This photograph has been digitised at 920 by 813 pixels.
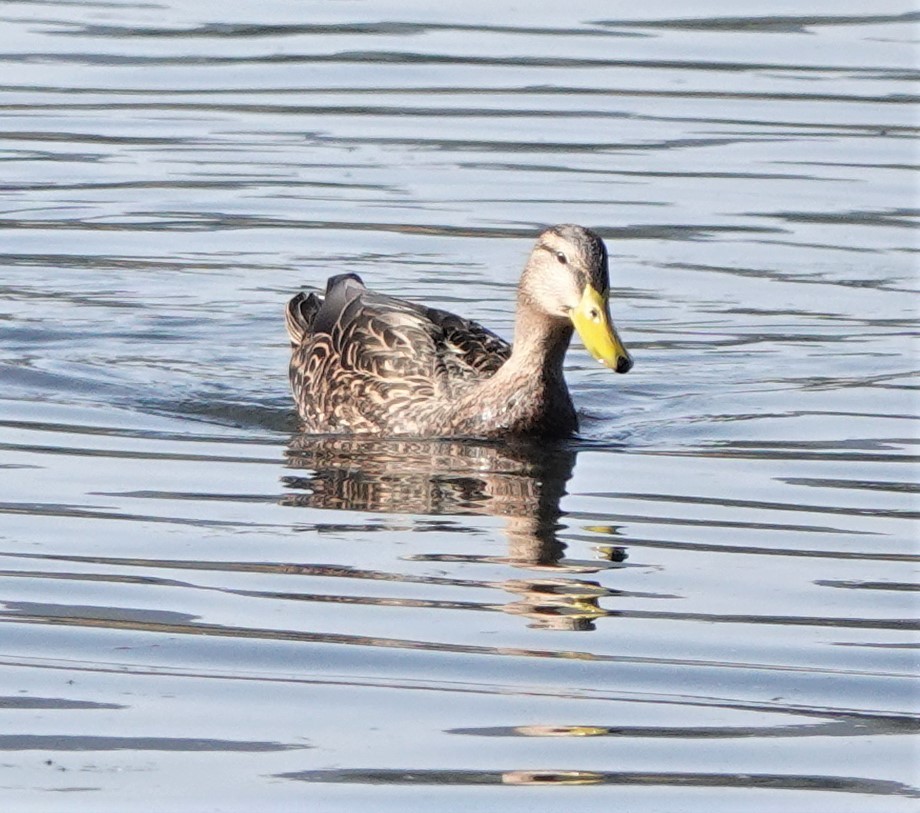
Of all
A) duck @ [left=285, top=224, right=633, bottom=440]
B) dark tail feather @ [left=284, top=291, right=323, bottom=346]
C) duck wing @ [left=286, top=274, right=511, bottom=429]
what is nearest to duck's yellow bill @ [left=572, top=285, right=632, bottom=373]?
duck @ [left=285, top=224, right=633, bottom=440]

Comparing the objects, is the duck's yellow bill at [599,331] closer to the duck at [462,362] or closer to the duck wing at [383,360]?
the duck at [462,362]

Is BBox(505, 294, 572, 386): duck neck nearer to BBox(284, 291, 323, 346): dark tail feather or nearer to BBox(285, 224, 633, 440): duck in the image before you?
BBox(285, 224, 633, 440): duck

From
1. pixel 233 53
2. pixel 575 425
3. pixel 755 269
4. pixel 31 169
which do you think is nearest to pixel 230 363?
pixel 575 425

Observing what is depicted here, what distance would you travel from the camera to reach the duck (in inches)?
402

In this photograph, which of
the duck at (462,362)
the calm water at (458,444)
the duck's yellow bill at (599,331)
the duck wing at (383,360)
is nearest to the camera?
the calm water at (458,444)

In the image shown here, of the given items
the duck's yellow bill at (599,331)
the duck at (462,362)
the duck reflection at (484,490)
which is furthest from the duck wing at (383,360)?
the duck's yellow bill at (599,331)

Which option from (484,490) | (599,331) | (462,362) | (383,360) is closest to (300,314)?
(383,360)

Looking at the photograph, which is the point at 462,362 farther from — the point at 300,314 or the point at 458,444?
the point at 300,314

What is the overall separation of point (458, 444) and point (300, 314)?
1754 mm

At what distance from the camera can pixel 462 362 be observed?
1099 cm

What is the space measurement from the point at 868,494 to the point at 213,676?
340 centimetres

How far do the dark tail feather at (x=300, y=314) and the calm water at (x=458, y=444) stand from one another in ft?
1.00

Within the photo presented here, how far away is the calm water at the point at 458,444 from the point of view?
631 cm

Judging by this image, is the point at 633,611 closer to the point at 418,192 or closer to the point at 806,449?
the point at 806,449
